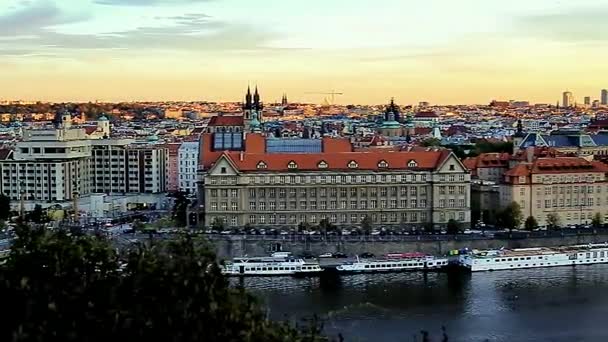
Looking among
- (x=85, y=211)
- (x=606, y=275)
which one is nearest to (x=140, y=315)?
(x=606, y=275)

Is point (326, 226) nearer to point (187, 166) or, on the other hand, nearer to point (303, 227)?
point (303, 227)

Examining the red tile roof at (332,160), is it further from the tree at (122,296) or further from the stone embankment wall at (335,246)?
the tree at (122,296)

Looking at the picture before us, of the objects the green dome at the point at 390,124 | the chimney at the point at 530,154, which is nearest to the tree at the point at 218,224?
the chimney at the point at 530,154

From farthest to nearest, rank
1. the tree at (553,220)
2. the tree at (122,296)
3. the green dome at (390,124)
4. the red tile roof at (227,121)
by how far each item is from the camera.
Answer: the green dome at (390,124) < the red tile roof at (227,121) < the tree at (553,220) < the tree at (122,296)

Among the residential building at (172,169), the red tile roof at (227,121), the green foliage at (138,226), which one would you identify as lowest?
the green foliage at (138,226)

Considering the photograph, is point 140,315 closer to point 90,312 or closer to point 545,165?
point 90,312

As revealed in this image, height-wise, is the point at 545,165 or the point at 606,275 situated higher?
the point at 545,165
